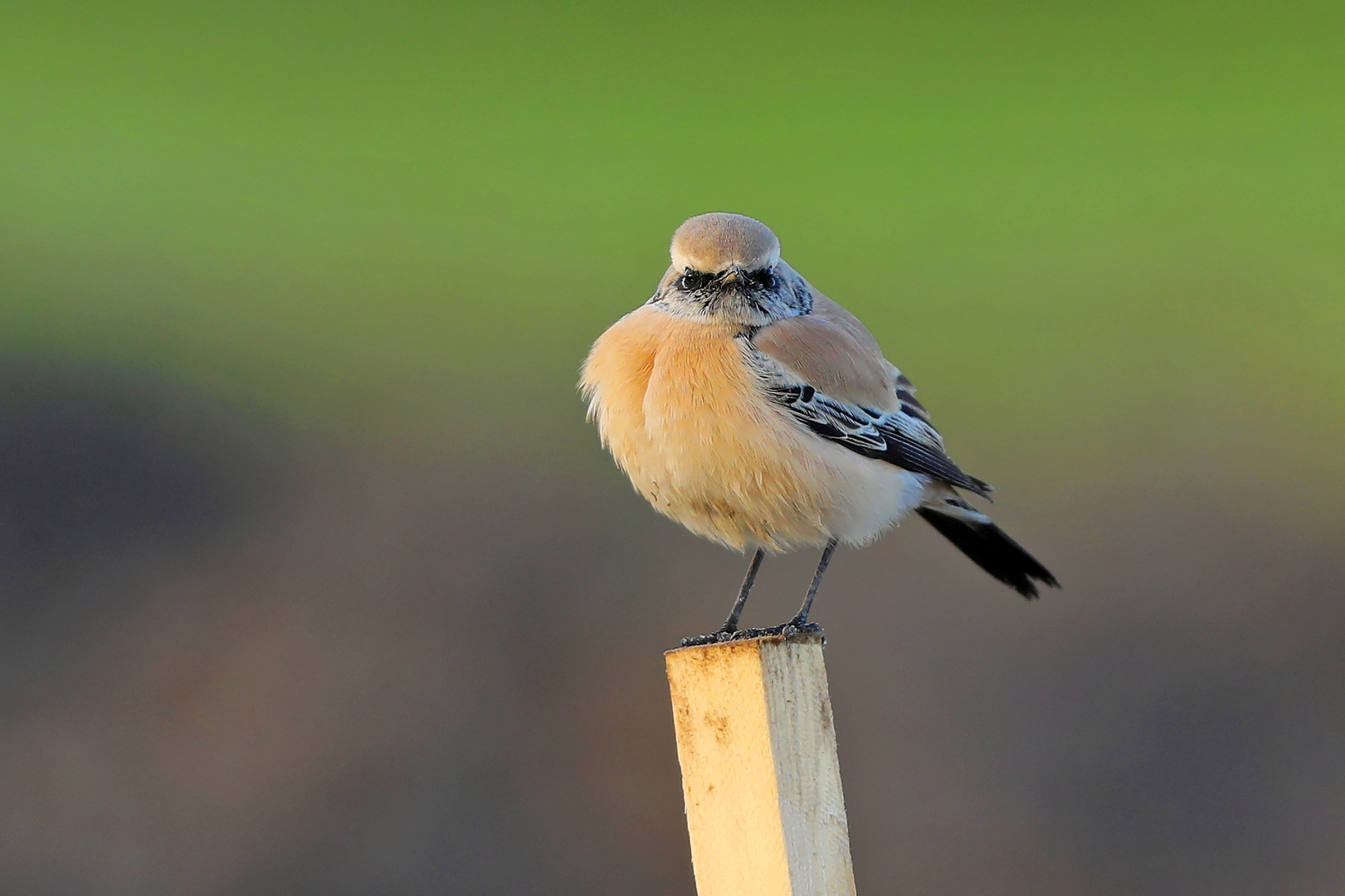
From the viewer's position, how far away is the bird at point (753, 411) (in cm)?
338

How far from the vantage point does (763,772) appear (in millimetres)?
2453

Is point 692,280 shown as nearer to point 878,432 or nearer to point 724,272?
point 724,272

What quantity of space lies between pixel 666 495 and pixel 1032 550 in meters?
2.74

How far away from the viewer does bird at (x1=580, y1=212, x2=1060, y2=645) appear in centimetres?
338

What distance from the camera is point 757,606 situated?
5148mm

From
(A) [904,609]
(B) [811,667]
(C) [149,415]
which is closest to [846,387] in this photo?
(B) [811,667]

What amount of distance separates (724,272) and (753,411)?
0.41 m

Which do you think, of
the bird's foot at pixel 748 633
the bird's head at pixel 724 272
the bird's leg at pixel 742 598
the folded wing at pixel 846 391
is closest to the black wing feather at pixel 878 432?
the folded wing at pixel 846 391

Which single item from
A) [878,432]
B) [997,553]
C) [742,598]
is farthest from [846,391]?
[997,553]

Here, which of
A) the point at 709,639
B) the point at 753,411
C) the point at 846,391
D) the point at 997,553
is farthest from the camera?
the point at 997,553

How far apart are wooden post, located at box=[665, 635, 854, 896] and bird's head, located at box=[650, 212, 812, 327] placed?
130 cm

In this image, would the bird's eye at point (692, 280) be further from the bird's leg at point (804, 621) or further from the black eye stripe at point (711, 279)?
the bird's leg at point (804, 621)

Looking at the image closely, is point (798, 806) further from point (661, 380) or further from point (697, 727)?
point (661, 380)

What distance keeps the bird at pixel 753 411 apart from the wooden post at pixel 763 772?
59cm
